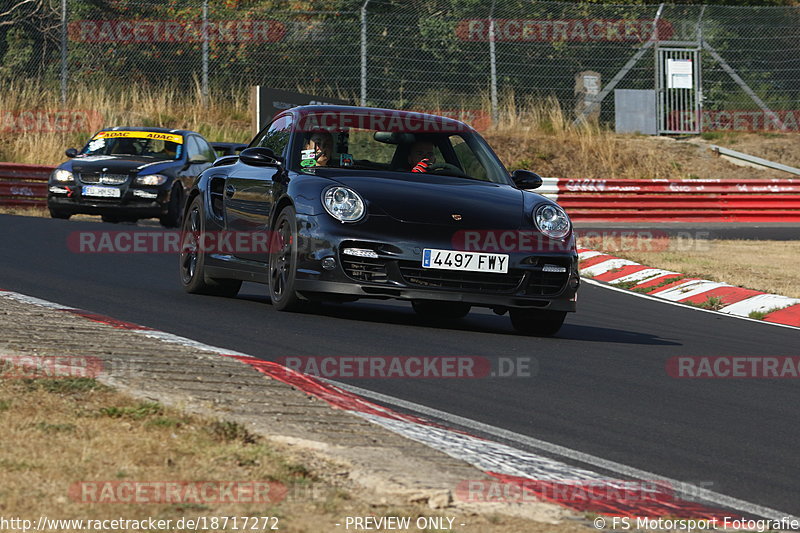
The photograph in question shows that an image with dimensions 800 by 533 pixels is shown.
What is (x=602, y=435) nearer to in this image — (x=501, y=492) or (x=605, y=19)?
(x=501, y=492)

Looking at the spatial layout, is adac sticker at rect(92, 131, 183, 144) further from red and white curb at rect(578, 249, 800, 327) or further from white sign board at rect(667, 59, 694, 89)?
white sign board at rect(667, 59, 694, 89)

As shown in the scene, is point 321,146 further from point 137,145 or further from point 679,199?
point 679,199

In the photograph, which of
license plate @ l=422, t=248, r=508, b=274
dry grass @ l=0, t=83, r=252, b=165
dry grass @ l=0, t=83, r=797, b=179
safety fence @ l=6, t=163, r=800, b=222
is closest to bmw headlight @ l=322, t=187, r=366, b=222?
license plate @ l=422, t=248, r=508, b=274

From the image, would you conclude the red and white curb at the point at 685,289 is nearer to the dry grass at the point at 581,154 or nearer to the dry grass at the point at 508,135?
the dry grass at the point at 508,135

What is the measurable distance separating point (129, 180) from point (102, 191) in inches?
16.9

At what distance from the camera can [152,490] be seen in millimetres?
4227

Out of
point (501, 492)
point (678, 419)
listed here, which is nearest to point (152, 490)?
point (501, 492)

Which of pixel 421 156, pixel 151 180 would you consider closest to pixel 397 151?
pixel 421 156

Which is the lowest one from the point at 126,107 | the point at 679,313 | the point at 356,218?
the point at 679,313

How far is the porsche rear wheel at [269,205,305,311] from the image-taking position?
29.6 ft

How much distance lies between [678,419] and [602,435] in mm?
711

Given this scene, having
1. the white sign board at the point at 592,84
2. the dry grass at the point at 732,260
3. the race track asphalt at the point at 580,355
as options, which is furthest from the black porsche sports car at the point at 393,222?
the white sign board at the point at 592,84

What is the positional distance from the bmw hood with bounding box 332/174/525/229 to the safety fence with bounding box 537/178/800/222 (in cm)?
1663

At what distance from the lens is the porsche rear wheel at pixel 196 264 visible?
1075cm
